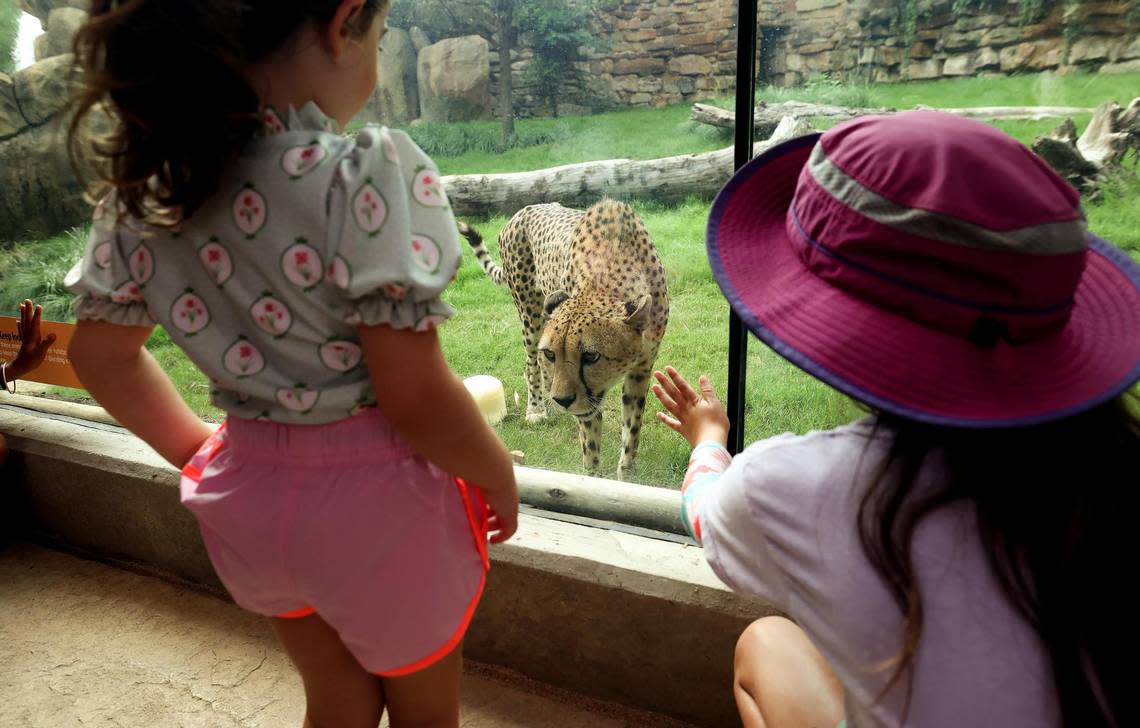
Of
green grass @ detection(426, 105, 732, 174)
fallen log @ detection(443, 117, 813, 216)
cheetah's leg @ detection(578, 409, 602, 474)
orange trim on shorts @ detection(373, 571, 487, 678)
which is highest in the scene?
green grass @ detection(426, 105, 732, 174)

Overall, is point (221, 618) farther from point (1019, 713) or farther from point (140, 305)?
point (1019, 713)

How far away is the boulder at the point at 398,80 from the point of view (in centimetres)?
165

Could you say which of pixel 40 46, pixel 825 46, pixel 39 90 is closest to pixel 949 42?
pixel 825 46

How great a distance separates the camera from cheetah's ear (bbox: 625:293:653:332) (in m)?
1.68

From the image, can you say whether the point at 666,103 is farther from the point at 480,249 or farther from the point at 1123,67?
the point at 1123,67

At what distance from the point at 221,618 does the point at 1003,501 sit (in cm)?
185

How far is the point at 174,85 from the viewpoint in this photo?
722mm

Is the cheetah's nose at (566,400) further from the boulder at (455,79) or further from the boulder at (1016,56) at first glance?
the boulder at (1016,56)

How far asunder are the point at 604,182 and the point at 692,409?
63 cm

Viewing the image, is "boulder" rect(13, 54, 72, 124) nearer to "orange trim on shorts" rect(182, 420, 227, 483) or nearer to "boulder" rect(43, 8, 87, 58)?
"boulder" rect(43, 8, 87, 58)

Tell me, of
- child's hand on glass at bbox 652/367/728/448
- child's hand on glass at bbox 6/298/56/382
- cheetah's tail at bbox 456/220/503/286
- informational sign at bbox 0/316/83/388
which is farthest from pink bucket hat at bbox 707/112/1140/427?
informational sign at bbox 0/316/83/388

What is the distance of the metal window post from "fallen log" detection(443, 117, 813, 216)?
0.03 meters

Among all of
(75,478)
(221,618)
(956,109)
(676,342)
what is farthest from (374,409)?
(75,478)

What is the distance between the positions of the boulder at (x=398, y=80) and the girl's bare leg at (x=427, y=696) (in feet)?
3.76
